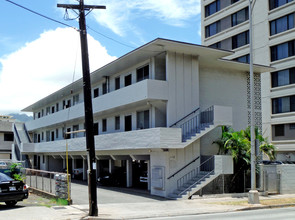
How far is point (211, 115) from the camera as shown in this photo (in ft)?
76.3

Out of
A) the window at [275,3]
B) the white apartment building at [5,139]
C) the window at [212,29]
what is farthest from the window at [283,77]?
the white apartment building at [5,139]

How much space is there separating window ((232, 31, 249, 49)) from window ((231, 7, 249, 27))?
1.64 metres

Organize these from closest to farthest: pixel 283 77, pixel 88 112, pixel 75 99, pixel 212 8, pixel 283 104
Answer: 1. pixel 88 112
2. pixel 75 99
3. pixel 283 104
4. pixel 283 77
5. pixel 212 8

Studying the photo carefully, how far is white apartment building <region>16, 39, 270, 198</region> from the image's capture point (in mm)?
22203

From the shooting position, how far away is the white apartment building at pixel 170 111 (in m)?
22.2

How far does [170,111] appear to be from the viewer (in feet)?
75.7

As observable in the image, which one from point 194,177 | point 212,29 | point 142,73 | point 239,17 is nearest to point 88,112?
point 194,177

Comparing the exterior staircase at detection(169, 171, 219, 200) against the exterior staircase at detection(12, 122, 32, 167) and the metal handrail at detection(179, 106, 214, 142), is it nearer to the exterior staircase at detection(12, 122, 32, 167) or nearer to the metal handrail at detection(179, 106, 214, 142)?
the metal handrail at detection(179, 106, 214, 142)

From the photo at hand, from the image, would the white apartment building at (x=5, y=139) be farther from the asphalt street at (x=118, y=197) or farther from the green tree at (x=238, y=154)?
the green tree at (x=238, y=154)

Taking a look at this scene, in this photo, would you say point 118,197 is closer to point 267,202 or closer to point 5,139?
point 267,202

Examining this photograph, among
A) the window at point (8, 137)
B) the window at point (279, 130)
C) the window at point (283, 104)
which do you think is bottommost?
the window at point (8, 137)

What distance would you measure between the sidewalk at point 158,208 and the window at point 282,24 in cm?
2815

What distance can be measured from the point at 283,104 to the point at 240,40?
1037 cm

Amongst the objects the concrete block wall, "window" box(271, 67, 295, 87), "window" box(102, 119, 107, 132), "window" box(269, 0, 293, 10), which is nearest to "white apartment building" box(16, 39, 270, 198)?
"window" box(102, 119, 107, 132)
